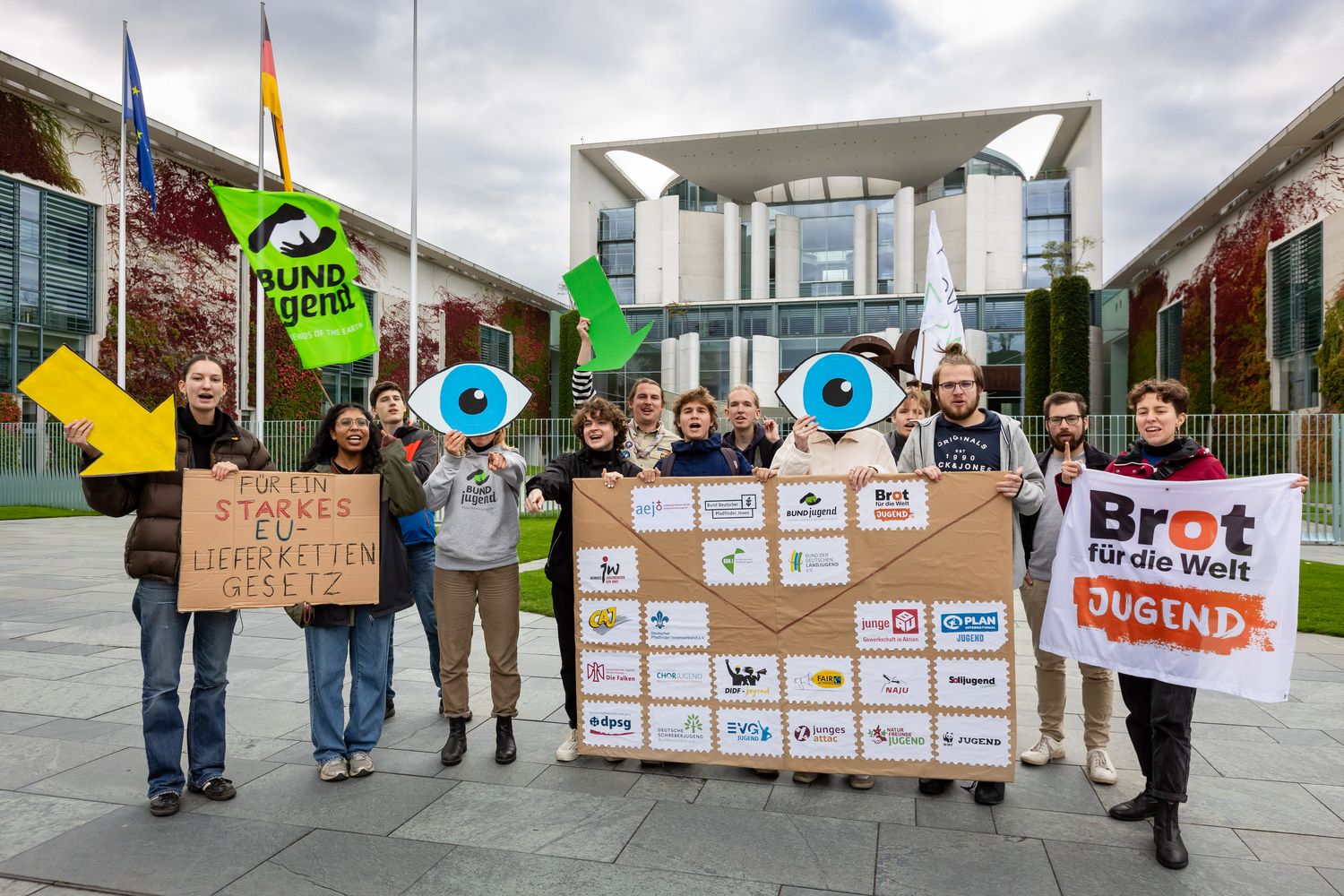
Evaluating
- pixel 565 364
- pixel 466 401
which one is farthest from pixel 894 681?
pixel 565 364

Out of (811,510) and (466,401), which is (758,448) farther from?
(466,401)

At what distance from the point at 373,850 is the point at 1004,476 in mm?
3202

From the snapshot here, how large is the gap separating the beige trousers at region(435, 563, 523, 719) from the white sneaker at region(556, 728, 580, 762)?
0.34 meters

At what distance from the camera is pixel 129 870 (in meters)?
3.16

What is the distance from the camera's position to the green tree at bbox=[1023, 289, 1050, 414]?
31.0 meters

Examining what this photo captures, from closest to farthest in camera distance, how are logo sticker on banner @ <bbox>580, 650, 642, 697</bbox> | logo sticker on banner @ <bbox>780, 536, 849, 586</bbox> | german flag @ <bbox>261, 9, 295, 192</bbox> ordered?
logo sticker on banner @ <bbox>780, 536, 849, 586</bbox> → logo sticker on banner @ <bbox>580, 650, 642, 697</bbox> → german flag @ <bbox>261, 9, 295, 192</bbox>

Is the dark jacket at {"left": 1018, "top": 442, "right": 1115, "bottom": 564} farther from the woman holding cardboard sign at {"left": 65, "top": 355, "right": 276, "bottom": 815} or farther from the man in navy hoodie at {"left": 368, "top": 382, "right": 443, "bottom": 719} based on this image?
the woman holding cardboard sign at {"left": 65, "top": 355, "right": 276, "bottom": 815}

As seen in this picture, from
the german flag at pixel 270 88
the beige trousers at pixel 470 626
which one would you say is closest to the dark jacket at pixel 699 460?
the beige trousers at pixel 470 626

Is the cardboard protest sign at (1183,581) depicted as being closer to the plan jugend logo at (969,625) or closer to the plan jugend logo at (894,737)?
the plan jugend logo at (969,625)

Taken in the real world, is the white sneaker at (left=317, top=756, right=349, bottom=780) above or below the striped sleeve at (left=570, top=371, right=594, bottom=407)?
below

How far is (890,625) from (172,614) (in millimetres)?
3432

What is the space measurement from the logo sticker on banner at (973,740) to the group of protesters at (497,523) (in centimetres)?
16

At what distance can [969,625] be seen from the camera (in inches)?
152

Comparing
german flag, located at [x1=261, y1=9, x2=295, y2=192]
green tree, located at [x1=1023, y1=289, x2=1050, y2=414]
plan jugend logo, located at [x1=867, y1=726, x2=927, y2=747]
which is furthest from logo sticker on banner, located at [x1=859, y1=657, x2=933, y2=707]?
green tree, located at [x1=1023, y1=289, x2=1050, y2=414]
